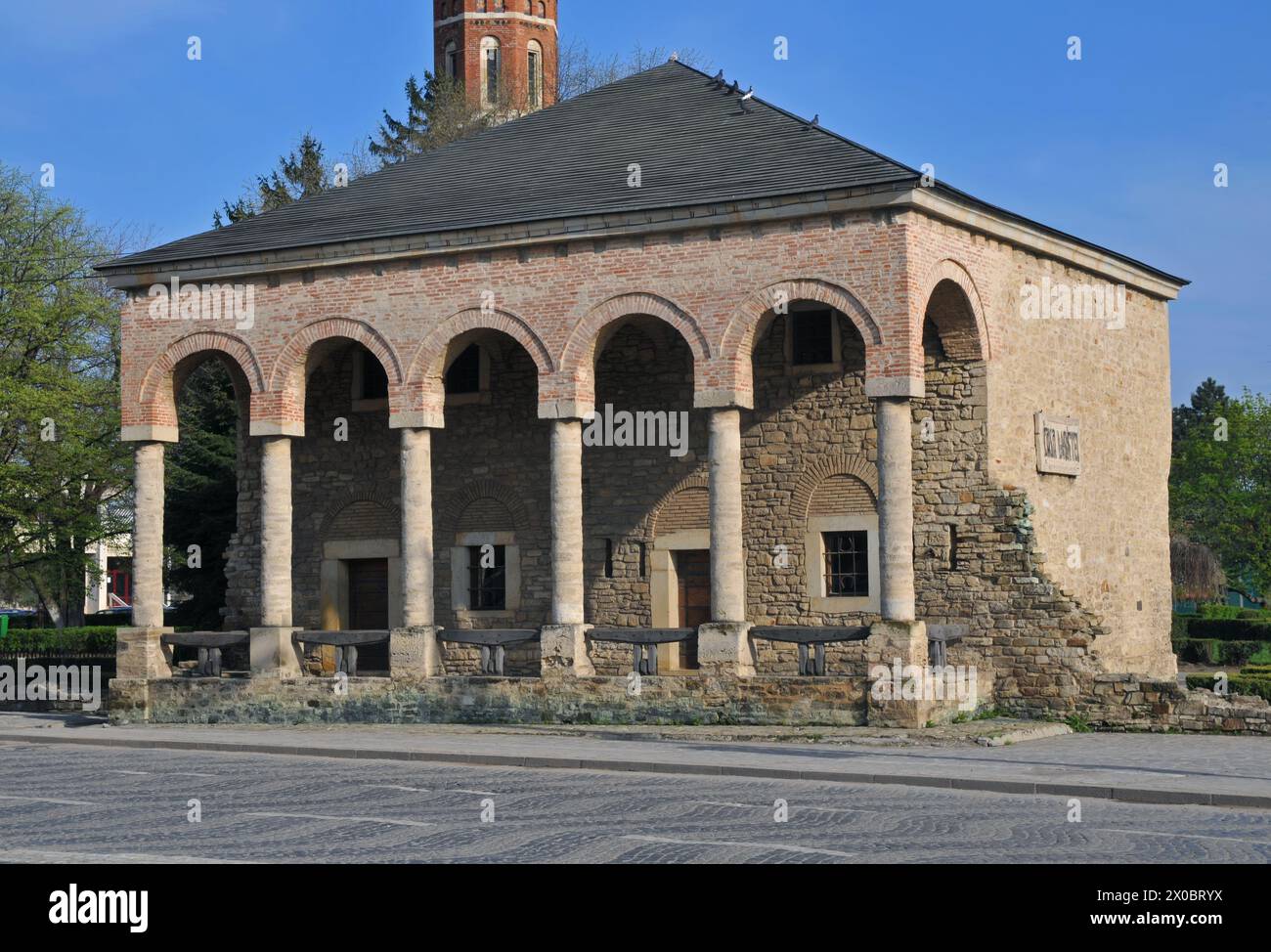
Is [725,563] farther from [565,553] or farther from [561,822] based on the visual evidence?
[561,822]

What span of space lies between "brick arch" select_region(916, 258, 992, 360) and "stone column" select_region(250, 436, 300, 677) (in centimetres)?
1022

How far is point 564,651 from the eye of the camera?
23.3 metres

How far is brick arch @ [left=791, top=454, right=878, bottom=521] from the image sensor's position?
80.1 ft

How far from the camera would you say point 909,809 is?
14117 mm

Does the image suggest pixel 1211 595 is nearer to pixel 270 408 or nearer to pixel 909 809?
pixel 270 408

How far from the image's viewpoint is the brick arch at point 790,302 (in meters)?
21.7

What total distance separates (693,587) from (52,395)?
21.7 m

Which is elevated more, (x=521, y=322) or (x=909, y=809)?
(x=521, y=322)

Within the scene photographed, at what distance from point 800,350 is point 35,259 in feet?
84.6

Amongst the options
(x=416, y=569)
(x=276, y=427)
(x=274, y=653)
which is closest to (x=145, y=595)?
(x=274, y=653)

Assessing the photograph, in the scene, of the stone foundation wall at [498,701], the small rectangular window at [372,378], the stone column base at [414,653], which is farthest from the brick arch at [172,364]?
the stone column base at [414,653]

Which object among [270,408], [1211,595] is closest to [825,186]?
[270,408]

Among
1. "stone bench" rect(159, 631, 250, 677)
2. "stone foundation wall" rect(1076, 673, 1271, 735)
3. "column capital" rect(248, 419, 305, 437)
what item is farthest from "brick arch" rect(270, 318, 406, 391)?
"stone foundation wall" rect(1076, 673, 1271, 735)

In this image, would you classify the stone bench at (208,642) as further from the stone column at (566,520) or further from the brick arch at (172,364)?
the stone column at (566,520)
